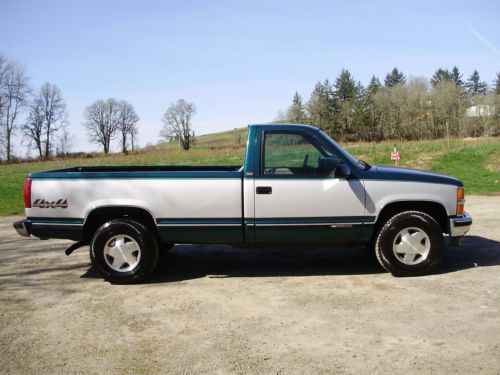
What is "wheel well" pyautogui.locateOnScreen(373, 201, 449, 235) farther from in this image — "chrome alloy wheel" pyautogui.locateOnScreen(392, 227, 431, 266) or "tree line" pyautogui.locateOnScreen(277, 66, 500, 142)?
"tree line" pyautogui.locateOnScreen(277, 66, 500, 142)

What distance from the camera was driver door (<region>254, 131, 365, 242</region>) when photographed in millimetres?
5027

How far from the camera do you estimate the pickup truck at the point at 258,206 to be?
198 inches

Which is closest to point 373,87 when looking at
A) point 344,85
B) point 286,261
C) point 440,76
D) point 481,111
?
point 344,85

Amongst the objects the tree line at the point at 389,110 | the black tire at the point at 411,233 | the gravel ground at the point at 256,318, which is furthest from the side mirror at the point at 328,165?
the tree line at the point at 389,110

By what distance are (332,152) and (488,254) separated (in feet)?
9.94

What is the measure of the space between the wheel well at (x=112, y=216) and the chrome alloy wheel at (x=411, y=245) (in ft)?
9.99

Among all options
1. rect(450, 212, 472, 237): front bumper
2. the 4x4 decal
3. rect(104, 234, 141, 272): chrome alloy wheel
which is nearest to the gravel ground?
rect(104, 234, 141, 272): chrome alloy wheel

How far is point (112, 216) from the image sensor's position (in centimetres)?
534

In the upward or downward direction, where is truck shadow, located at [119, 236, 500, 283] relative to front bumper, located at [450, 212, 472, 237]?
downward

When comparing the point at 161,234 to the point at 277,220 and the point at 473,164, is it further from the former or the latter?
the point at 473,164

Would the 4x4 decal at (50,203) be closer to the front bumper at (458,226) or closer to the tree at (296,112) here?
the front bumper at (458,226)

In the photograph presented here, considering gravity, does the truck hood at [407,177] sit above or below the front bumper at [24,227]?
above

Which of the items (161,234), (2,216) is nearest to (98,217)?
(161,234)

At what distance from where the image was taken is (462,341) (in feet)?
11.2
